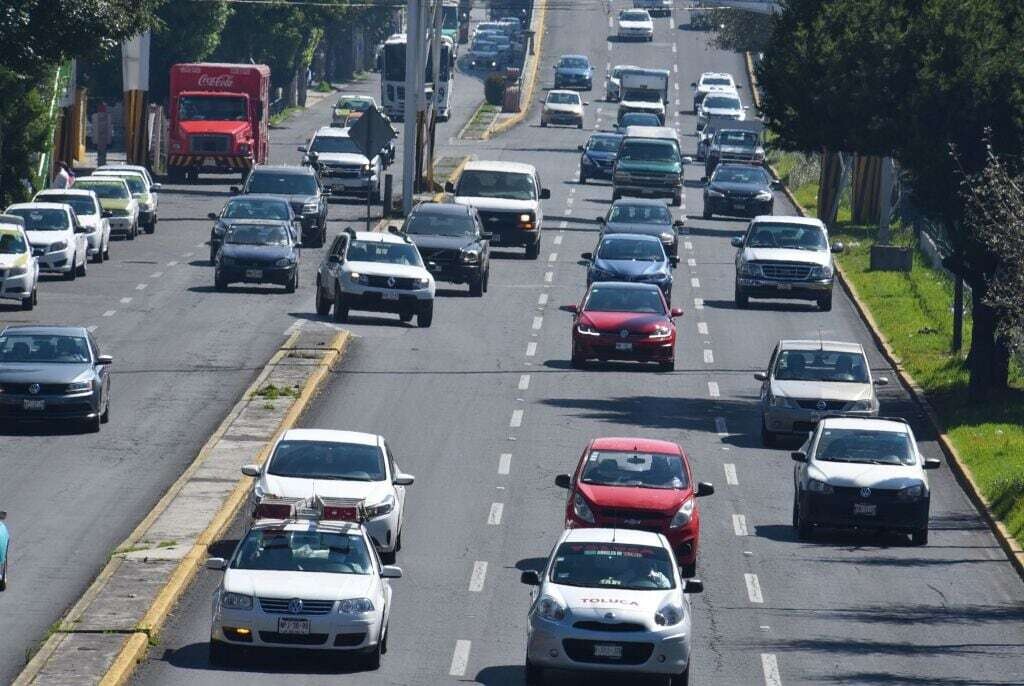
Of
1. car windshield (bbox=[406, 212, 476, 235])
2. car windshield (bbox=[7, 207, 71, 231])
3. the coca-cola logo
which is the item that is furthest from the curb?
the coca-cola logo

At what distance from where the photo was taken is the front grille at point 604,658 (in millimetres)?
19531

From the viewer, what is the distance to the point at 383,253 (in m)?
A: 44.8

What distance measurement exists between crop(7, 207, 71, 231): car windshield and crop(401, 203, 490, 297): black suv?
7550 mm

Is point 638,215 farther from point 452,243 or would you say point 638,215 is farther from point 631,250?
point 452,243

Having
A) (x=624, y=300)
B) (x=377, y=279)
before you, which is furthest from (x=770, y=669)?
(x=377, y=279)

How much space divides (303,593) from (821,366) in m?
17.2

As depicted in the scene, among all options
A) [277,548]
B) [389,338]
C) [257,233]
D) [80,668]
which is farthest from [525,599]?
[257,233]

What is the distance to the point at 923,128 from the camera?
129 ft

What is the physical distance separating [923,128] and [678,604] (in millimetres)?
20955

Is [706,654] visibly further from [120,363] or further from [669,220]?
[669,220]

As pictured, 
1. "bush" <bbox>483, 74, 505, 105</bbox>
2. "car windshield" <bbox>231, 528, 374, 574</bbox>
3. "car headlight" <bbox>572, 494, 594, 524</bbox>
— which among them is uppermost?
"car windshield" <bbox>231, 528, 374, 574</bbox>

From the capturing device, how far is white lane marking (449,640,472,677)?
67.5ft

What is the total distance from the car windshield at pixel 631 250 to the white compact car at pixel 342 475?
22.9 meters

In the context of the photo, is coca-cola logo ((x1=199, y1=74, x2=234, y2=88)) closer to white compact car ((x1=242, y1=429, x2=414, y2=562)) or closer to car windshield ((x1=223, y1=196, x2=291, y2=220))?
car windshield ((x1=223, y1=196, x2=291, y2=220))
